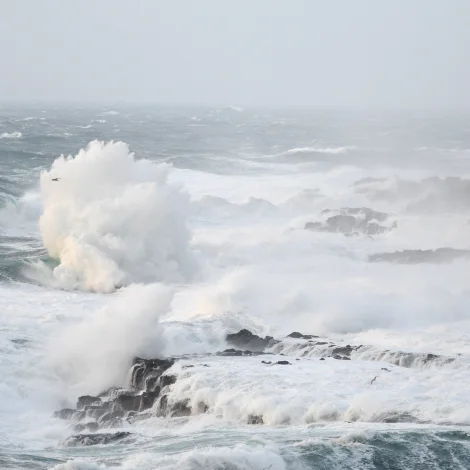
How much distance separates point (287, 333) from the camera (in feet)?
70.7

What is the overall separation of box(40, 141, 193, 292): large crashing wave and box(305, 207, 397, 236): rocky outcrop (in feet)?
25.6

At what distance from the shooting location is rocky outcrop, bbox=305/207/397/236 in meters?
36.6

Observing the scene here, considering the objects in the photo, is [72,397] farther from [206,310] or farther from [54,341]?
[206,310]

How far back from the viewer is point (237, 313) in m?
22.6

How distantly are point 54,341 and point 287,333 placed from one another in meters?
5.83

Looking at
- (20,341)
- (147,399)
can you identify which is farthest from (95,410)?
(20,341)

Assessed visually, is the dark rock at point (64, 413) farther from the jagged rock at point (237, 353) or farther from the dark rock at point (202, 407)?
the jagged rock at point (237, 353)

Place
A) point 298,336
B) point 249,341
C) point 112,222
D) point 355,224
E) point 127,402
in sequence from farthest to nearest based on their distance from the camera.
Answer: point 355,224 < point 112,222 < point 298,336 < point 249,341 < point 127,402

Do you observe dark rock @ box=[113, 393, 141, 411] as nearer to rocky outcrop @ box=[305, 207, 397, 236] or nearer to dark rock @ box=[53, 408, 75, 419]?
dark rock @ box=[53, 408, 75, 419]

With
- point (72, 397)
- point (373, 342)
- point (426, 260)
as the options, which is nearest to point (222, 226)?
point (426, 260)

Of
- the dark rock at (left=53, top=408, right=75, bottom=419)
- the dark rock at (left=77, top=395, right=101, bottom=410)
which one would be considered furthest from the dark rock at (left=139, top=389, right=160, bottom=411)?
the dark rock at (left=53, top=408, right=75, bottom=419)

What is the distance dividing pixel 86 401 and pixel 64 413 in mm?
587

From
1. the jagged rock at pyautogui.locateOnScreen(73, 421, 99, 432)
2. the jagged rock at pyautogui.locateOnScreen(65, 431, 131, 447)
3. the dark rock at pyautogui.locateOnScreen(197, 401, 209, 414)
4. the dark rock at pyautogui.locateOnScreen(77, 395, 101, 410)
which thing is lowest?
the jagged rock at pyautogui.locateOnScreen(73, 421, 99, 432)

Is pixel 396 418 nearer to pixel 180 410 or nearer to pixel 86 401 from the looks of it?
pixel 180 410
